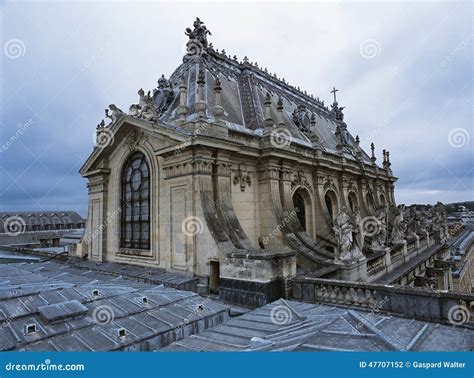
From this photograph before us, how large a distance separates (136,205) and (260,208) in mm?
6083

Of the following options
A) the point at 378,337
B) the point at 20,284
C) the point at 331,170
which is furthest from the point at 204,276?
the point at 331,170

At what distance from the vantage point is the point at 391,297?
27.2 ft

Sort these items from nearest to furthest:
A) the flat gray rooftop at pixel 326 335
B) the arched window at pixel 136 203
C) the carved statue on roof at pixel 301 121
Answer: the flat gray rooftop at pixel 326 335 → the arched window at pixel 136 203 → the carved statue on roof at pixel 301 121

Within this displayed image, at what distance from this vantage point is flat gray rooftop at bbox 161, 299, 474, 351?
17.7 ft
